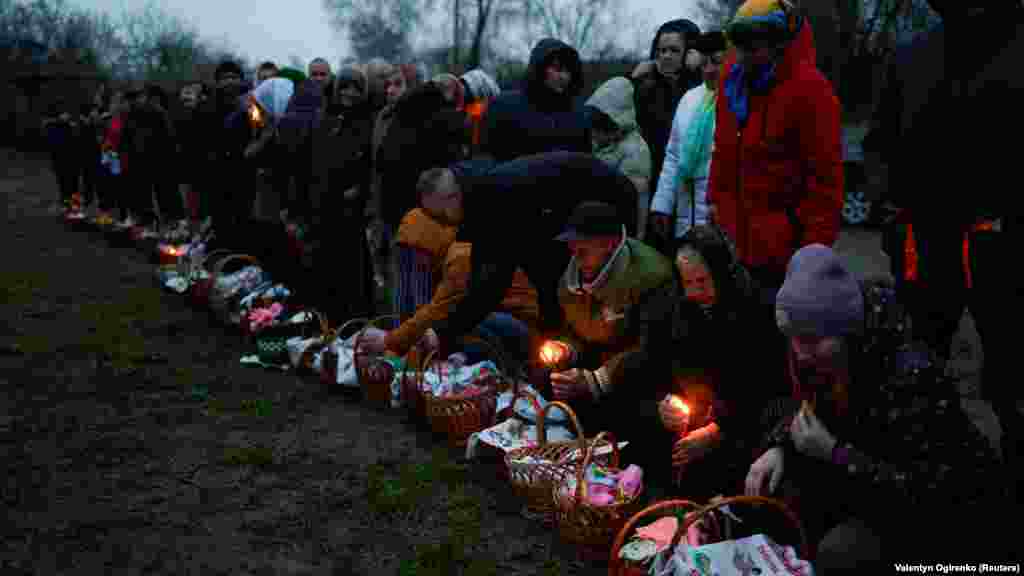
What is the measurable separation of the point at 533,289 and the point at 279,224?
10.8 ft

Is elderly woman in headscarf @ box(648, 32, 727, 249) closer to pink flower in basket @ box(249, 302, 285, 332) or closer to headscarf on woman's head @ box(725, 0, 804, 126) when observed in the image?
headscarf on woman's head @ box(725, 0, 804, 126)

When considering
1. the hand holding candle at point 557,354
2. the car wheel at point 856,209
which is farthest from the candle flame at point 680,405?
the car wheel at point 856,209

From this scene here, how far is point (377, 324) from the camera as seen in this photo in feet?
17.2

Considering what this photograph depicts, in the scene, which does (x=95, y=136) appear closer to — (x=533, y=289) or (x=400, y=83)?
(x=400, y=83)

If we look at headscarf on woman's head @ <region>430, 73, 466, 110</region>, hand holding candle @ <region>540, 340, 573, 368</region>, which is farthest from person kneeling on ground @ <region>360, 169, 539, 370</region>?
headscarf on woman's head @ <region>430, 73, 466, 110</region>

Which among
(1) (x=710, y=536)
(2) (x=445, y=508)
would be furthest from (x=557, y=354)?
(1) (x=710, y=536)

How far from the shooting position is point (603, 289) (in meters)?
3.67

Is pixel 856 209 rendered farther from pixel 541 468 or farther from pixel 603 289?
pixel 541 468

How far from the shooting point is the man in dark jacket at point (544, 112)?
189 inches

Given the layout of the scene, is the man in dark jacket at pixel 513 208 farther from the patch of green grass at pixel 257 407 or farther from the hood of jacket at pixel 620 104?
the patch of green grass at pixel 257 407

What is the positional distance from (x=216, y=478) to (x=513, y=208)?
5.80ft

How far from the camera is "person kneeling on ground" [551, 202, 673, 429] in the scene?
363 cm

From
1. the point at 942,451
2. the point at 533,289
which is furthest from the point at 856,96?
the point at 942,451

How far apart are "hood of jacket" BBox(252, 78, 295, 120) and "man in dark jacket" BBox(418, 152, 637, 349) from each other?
371 cm
